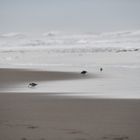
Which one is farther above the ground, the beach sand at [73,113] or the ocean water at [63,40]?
the ocean water at [63,40]

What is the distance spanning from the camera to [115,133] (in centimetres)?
621

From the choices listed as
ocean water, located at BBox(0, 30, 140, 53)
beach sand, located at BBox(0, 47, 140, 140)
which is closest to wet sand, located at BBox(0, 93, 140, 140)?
beach sand, located at BBox(0, 47, 140, 140)

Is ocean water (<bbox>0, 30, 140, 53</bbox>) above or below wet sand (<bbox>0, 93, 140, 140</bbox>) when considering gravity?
above

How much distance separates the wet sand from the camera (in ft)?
20.0

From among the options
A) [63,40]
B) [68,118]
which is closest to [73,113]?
[68,118]

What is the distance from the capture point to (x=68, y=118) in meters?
7.46

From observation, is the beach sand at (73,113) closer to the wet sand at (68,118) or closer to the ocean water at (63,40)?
the wet sand at (68,118)

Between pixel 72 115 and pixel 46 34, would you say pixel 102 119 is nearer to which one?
pixel 72 115

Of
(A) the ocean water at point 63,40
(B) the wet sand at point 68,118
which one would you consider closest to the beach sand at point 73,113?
(B) the wet sand at point 68,118

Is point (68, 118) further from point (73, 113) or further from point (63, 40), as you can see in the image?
point (63, 40)

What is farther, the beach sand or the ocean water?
the ocean water

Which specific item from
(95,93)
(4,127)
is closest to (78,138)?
(4,127)

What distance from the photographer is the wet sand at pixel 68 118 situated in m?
6.10

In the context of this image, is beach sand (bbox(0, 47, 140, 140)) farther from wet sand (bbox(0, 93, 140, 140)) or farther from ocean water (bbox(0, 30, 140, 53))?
ocean water (bbox(0, 30, 140, 53))
